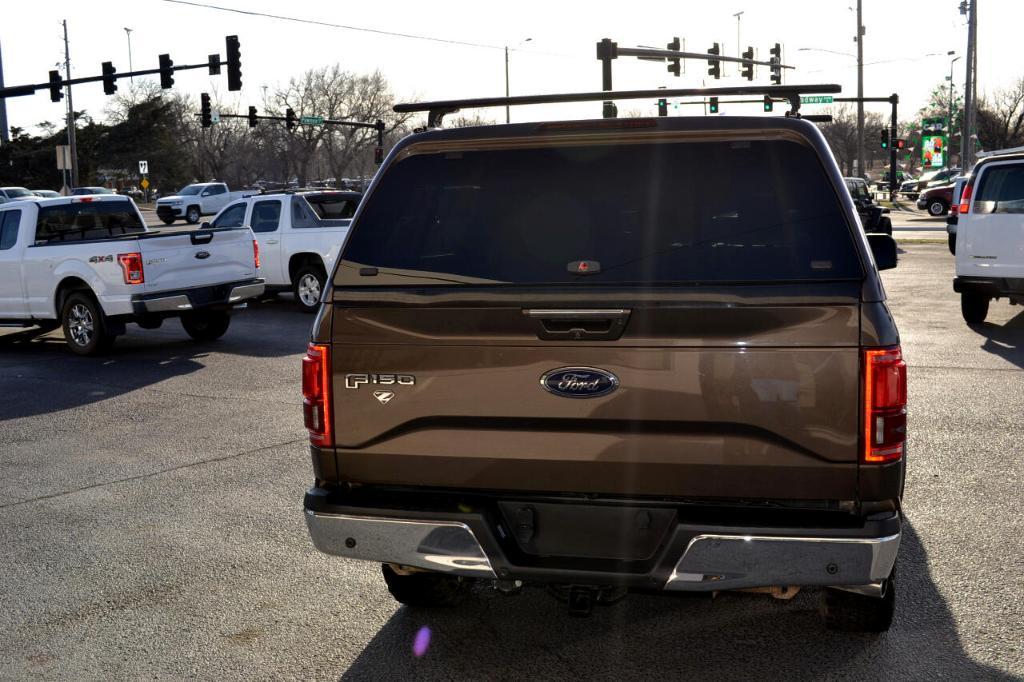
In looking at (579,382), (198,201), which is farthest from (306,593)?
(198,201)

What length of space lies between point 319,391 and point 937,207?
46452 millimetres

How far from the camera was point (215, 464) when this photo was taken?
7812mm

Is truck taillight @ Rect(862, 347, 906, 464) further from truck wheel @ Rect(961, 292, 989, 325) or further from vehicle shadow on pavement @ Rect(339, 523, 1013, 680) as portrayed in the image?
truck wheel @ Rect(961, 292, 989, 325)

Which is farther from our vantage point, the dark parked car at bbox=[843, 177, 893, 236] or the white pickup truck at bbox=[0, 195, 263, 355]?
the dark parked car at bbox=[843, 177, 893, 236]

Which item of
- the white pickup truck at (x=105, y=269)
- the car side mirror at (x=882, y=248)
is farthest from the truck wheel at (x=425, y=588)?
the white pickup truck at (x=105, y=269)

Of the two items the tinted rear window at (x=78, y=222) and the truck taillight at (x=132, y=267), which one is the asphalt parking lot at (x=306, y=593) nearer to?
the truck taillight at (x=132, y=267)

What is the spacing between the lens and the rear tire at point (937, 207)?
4606 cm

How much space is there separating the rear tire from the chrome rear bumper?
46.1 metres

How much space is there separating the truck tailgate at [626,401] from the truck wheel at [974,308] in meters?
11.9

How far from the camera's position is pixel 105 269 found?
43.2 feet

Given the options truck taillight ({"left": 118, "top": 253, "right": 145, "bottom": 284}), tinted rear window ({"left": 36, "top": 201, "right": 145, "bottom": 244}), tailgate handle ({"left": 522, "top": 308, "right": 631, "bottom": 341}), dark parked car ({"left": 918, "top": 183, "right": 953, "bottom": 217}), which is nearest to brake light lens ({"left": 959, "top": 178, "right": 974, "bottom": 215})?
truck taillight ({"left": 118, "top": 253, "right": 145, "bottom": 284})

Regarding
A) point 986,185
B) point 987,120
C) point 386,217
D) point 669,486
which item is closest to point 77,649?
point 386,217

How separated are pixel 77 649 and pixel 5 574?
1.27 metres

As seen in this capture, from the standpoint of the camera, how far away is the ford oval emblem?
362 centimetres
